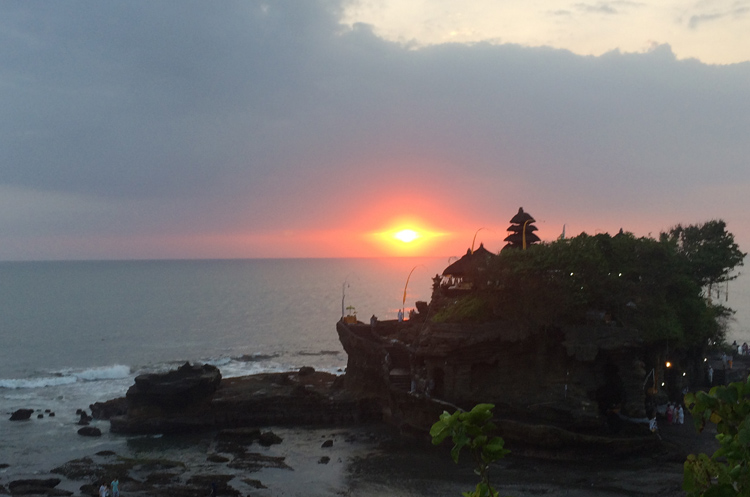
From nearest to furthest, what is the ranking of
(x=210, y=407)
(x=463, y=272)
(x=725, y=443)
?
1. (x=725, y=443)
2. (x=463, y=272)
3. (x=210, y=407)

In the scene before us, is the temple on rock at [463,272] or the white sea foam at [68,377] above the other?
the temple on rock at [463,272]

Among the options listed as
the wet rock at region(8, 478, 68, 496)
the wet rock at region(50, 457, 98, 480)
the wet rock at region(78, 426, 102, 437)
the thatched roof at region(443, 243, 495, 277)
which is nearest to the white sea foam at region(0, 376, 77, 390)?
the wet rock at region(78, 426, 102, 437)

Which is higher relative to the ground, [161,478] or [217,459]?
[217,459]

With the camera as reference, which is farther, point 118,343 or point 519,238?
point 118,343

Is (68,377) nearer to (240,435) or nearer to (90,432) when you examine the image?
(90,432)

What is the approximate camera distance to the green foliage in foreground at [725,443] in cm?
527

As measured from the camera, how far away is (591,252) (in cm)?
3359

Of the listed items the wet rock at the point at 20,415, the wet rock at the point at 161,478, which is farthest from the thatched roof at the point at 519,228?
the wet rock at the point at 20,415

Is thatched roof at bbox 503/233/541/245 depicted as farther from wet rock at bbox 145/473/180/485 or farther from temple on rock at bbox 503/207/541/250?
wet rock at bbox 145/473/180/485

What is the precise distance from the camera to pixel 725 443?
5.57 meters

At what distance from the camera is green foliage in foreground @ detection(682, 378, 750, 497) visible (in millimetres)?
5273

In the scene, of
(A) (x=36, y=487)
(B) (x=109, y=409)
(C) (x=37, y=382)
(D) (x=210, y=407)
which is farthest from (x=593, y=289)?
(C) (x=37, y=382)

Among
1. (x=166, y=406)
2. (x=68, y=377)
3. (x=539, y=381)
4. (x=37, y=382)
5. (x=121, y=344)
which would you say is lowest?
(x=37, y=382)

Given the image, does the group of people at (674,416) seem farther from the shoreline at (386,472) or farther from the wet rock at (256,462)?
the wet rock at (256,462)
